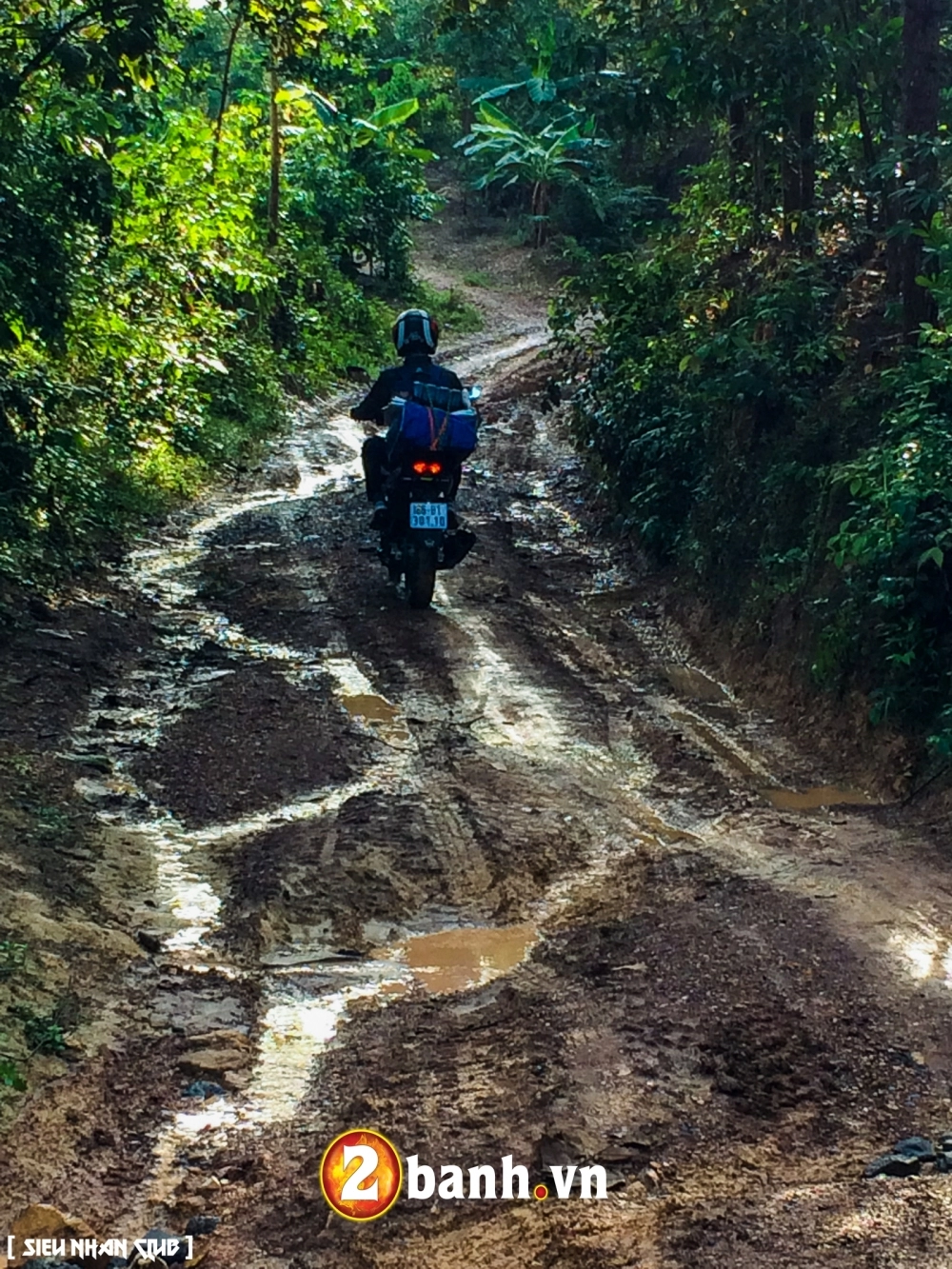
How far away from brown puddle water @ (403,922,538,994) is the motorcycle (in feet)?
15.0

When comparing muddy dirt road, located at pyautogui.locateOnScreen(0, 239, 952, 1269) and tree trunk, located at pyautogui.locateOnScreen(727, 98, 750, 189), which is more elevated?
tree trunk, located at pyautogui.locateOnScreen(727, 98, 750, 189)

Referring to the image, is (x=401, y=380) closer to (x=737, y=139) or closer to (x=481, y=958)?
(x=737, y=139)

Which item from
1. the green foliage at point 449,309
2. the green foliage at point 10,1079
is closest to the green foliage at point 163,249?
the green foliage at point 449,309

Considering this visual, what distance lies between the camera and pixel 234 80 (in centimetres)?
A: 3297

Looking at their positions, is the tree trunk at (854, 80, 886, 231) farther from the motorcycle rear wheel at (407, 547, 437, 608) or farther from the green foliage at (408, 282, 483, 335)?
the green foliage at (408, 282, 483, 335)

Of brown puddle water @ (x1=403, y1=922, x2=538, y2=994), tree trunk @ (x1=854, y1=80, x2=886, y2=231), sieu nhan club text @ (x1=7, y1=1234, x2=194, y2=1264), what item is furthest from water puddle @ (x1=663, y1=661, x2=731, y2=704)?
sieu nhan club text @ (x1=7, y1=1234, x2=194, y2=1264)

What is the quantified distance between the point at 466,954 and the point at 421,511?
478 cm

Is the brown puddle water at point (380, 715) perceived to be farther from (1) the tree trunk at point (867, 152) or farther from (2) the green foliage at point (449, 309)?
(2) the green foliage at point (449, 309)

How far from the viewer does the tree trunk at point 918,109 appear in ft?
25.9

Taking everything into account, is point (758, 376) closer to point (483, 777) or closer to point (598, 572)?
point (598, 572)

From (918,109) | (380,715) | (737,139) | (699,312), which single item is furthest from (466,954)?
(737,139)

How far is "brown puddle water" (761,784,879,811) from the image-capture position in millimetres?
6203

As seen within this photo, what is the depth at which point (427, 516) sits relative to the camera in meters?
9.04

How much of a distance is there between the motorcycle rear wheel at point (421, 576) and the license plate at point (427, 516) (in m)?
0.18
